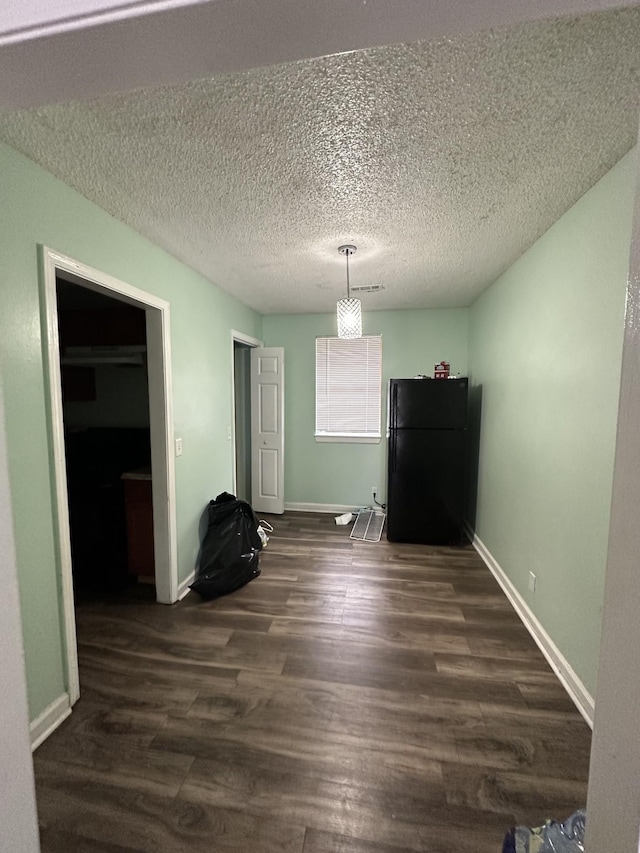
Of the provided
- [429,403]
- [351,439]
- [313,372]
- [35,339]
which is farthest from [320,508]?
[35,339]

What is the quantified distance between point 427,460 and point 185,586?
2350mm

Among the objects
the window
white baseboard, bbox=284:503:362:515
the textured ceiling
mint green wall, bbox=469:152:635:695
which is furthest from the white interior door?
mint green wall, bbox=469:152:635:695

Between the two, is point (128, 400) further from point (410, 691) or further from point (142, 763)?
point (410, 691)

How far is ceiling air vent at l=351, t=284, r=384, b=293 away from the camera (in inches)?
120

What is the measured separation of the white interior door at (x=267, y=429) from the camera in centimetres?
397

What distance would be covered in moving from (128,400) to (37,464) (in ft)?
6.79

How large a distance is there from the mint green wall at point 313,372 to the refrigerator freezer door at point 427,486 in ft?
2.43

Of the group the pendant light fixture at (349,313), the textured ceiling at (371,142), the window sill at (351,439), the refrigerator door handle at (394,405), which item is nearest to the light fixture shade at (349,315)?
the pendant light fixture at (349,313)

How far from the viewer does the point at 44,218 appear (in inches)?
56.5

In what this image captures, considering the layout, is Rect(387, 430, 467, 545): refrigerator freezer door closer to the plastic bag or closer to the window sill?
the window sill

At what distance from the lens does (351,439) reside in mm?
A: 4105

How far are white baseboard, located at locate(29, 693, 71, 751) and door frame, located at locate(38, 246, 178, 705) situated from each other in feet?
0.13

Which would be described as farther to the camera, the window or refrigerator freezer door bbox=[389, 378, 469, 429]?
the window

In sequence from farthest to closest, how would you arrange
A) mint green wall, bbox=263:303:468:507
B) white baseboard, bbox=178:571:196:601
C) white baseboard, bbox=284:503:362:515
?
white baseboard, bbox=284:503:362:515
mint green wall, bbox=263:303:468:507
white baseboard, bbox=178:571:196:601
